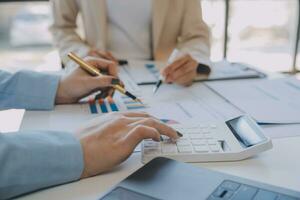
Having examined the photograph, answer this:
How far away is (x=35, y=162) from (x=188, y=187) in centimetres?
22

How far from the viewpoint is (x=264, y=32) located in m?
2.85

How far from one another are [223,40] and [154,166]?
84.3 inches

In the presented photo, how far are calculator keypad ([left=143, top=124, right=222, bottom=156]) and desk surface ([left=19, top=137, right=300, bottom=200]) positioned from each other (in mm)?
26

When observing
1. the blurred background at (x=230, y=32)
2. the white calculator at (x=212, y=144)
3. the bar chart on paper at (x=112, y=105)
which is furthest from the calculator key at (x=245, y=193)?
the blurred background at (x=230, y=32)

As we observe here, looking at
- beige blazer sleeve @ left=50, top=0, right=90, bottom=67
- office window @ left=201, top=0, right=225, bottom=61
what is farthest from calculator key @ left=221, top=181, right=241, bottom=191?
office window @ left=201, top=0, right=225, bottom=61

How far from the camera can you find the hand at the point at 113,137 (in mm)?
585

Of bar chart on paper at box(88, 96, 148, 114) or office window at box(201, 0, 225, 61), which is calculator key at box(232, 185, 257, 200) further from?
office window at box(201, 0, 225, 61)

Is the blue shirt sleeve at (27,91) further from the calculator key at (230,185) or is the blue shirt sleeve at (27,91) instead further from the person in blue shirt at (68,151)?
Answer: the calculator key at (230,185)

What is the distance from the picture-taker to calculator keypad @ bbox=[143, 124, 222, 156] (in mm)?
630

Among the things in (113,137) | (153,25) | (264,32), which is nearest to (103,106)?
(113,137)

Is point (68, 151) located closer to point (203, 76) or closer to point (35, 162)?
point (35, 162)

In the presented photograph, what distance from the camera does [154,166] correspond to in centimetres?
58

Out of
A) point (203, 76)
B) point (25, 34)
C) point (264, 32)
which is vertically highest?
point (203, 76)

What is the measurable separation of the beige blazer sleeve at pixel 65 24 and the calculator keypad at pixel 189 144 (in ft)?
2.46
